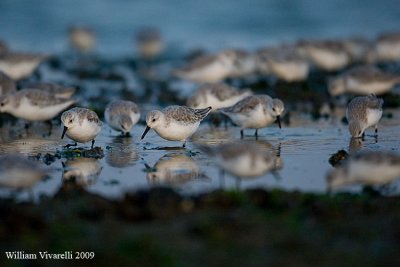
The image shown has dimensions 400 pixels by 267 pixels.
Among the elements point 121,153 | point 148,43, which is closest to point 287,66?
point 148,43

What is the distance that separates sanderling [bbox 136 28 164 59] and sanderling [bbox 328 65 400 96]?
9.67 m

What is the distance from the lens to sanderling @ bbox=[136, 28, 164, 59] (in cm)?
2408

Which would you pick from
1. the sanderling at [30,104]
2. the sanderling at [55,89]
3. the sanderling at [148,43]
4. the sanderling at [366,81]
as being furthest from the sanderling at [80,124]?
the sanderling at [148,43]

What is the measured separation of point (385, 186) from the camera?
8.08 m

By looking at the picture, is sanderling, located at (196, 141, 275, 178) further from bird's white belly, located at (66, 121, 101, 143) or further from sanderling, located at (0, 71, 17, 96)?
sanderling, located at (0, 71, 17, 96)

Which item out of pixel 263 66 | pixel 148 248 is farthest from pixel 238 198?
pixel 263 66

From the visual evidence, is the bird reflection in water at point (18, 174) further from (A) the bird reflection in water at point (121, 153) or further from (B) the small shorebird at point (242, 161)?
(A) the bird reflection in water at point (121, 153)

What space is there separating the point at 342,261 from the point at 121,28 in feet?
83.9

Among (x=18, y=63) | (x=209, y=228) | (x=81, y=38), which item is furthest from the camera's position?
(x=81, y=38)

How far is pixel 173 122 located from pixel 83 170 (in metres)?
1.79

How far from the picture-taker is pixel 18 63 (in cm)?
1630

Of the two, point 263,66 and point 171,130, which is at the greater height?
point 263,66

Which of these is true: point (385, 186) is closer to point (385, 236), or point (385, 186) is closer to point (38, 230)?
point (385, 236)

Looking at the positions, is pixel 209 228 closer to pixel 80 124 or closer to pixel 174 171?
pixel 174 171
